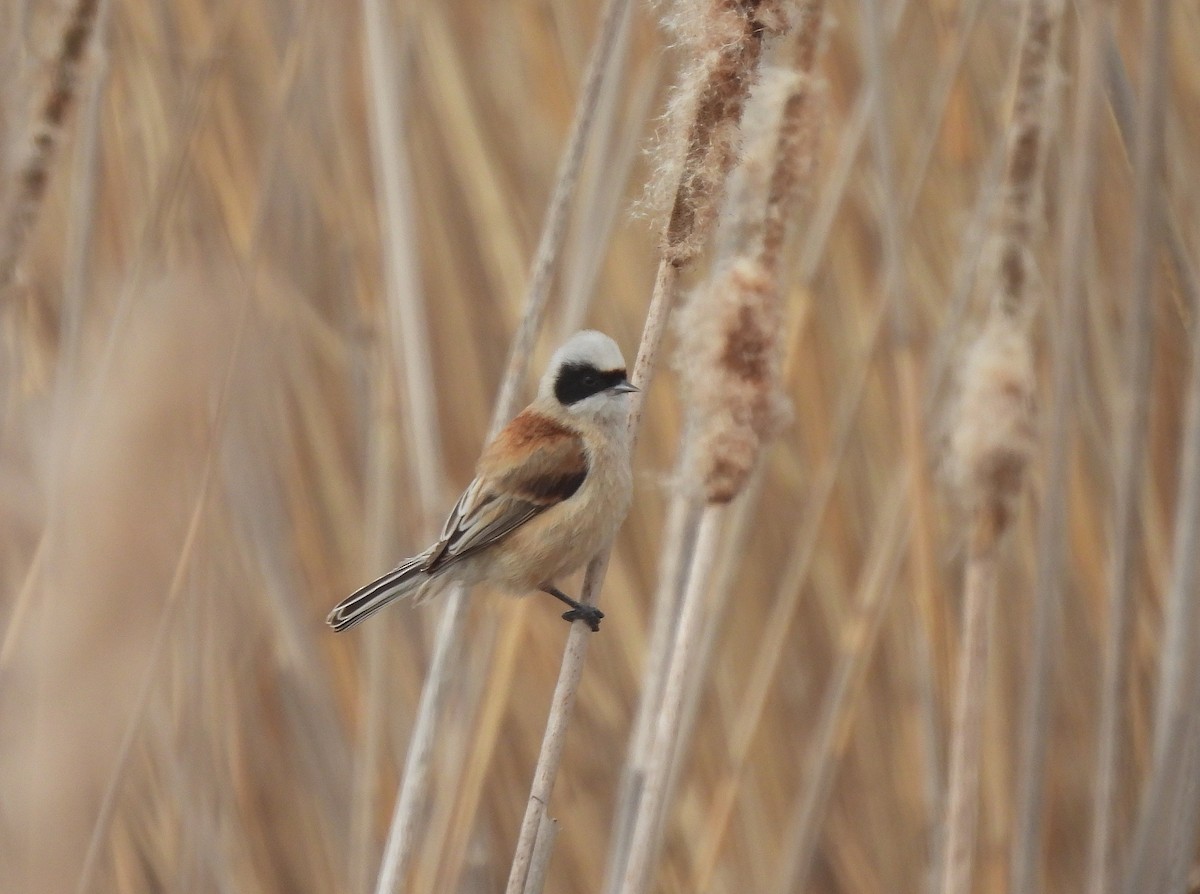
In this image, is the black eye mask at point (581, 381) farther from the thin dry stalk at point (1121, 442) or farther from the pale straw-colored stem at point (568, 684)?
the thin dry stalk at point (1121, 442)

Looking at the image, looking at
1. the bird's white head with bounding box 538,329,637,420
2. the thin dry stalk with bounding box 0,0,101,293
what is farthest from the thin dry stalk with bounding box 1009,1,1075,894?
the thin dry stalk with bounding box 0,0,101,293

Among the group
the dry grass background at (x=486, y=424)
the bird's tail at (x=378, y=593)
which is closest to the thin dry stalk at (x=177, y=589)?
the dry grass background at (x=486, y=424)

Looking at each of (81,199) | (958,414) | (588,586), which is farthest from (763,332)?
(81,199)

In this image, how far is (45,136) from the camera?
112cm

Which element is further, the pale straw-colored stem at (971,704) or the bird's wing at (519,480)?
the bird's wing at (519,480)

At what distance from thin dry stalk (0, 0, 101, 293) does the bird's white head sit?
0.69 metres

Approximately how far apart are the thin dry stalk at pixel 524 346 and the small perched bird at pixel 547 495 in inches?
5.8

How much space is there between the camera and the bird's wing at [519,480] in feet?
5.76

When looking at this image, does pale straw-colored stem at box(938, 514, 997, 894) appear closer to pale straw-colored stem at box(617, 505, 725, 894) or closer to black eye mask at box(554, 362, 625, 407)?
pale straw-colored stem at box(617, 505, 725, 894)

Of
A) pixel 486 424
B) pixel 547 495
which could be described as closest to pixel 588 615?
pixel 547 495

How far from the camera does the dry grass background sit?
6.03 feet

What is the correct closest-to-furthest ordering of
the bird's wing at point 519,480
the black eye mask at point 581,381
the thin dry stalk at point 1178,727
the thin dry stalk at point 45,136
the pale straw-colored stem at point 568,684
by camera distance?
the thin dry stalk at point 45,136 < the pale straw-colored stem at point 568,684 < the thin dry stalk at point 1178,727 < the black eye mask at point 581,381 < the bird's wing at point 519,480

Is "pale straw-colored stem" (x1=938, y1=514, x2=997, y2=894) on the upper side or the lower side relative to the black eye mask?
lower

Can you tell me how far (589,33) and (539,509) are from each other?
108 cm
